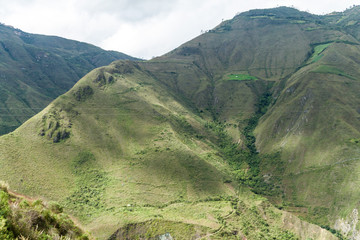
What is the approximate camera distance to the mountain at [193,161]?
73.0 metres

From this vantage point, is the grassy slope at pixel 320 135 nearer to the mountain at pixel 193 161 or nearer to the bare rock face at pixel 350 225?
the mountain at pixel 193 161

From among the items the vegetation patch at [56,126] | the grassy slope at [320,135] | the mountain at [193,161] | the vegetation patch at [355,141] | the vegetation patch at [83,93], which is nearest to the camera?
the mountain at [193,161]

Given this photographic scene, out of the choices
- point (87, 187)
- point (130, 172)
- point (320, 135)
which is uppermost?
point (87, 187)

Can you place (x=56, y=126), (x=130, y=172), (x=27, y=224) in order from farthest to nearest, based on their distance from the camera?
(x=56, y=126) → (x=130, y=172) → (x=27, y=224)

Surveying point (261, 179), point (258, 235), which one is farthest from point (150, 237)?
point (261, 179)

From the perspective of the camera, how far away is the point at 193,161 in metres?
99.2

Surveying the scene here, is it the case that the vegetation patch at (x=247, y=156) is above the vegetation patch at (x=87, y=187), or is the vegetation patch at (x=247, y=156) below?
below

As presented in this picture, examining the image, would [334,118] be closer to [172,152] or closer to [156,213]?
[172,152]

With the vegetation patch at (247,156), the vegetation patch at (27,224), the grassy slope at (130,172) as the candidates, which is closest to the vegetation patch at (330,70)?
the vegetation patch at (247,156)

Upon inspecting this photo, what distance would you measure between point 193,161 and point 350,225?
6040cm

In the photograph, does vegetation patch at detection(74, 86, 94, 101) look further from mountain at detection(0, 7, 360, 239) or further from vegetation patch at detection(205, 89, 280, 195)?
vegetation patch at detection(205, 89, 280, 195)

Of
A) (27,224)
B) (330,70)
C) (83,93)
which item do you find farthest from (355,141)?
(83,93)

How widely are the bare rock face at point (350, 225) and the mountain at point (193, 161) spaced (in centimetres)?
32

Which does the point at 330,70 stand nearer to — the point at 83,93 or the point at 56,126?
the point at 83,93
